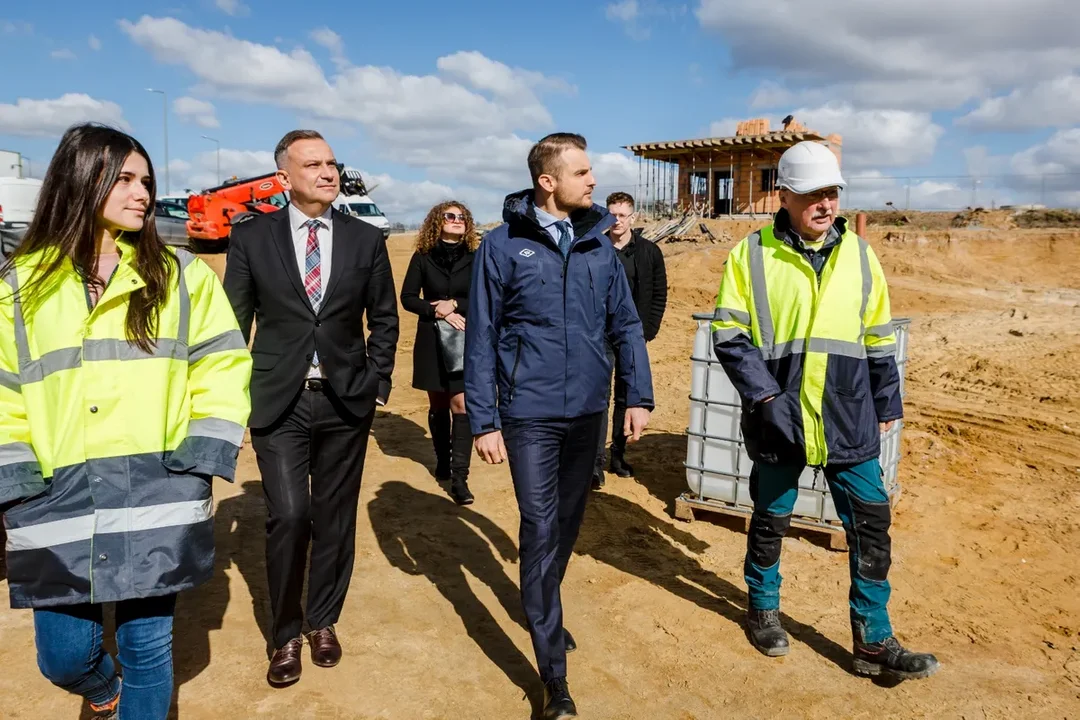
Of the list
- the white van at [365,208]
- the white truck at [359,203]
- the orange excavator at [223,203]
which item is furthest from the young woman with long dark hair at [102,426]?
the white van at [365,208]

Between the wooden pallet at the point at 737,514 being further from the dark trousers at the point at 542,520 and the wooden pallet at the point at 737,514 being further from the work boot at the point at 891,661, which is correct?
the dark trousers at the point at 542,520

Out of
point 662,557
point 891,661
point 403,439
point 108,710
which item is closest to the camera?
point 108,710

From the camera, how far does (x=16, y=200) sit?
26.9ft

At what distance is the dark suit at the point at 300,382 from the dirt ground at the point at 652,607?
54 cm

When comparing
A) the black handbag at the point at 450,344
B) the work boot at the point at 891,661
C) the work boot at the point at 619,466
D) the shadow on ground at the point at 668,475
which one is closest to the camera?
the work boot at the point at 891,661

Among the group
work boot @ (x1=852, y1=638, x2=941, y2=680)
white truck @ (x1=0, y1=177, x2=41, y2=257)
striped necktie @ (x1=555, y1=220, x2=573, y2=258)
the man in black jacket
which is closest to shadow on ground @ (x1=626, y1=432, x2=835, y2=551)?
the man in black jacket

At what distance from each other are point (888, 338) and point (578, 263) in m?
1.37

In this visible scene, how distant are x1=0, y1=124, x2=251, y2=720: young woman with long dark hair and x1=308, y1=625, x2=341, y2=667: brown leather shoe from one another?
114 cm

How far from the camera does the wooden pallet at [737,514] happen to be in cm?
491

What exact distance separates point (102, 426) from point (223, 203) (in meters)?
22.2

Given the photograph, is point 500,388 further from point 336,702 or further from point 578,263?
point 336,702

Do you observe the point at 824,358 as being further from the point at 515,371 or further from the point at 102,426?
the point at 102,426

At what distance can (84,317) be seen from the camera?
7.38 feet

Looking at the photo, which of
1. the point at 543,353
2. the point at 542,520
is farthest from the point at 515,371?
the point at 542,520
